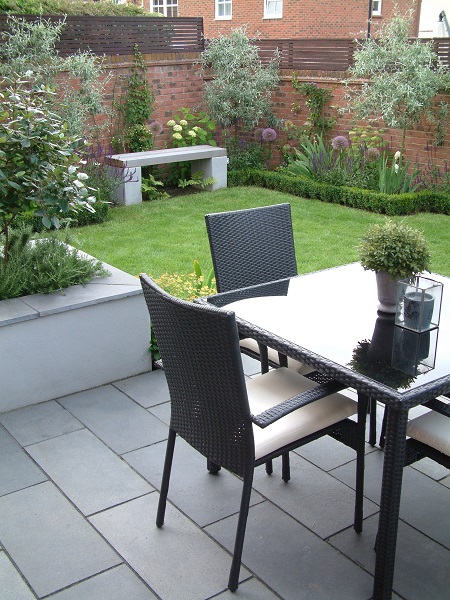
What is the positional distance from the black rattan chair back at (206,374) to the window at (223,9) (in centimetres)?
1865

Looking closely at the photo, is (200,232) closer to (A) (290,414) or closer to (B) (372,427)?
(B) (372,427)

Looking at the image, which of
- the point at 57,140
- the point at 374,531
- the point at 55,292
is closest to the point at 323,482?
the point at 374,531

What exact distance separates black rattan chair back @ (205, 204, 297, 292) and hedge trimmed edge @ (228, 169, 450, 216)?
4194 mm

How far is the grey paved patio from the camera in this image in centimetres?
230

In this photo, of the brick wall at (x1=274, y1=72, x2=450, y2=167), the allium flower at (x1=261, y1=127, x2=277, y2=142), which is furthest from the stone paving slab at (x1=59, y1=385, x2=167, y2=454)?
the allium flower at (x1=261, y1=127, x2=277, y2=142)

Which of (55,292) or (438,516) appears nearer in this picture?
(438,516)

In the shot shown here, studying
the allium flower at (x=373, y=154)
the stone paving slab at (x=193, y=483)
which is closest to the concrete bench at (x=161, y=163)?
the allium flower at (x=373, y=154)

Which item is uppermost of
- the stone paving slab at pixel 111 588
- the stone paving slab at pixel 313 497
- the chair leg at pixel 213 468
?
the chair leg at pixel 213 468

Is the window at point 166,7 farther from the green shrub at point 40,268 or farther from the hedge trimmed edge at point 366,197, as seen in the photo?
the green shrub at point 40,268

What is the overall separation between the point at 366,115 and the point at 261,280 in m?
5.20

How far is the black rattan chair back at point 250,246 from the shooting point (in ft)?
10.8

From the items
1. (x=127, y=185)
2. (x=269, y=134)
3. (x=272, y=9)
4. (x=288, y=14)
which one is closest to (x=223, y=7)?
(x=272, y=9)

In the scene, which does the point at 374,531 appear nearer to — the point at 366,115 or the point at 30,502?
Answer: the point at 30,502

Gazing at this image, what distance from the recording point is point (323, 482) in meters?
2.87
